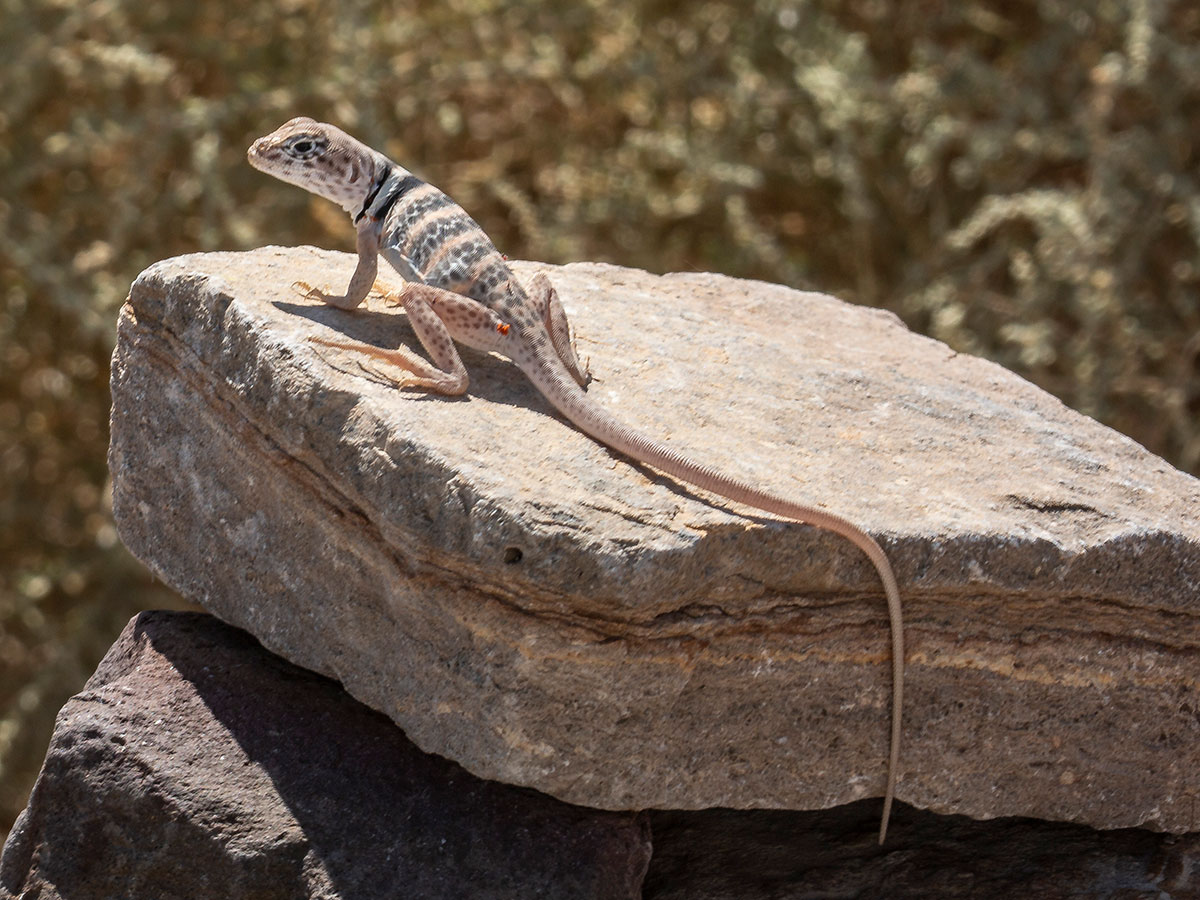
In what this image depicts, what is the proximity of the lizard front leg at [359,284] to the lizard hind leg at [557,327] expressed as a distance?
0.47 metres

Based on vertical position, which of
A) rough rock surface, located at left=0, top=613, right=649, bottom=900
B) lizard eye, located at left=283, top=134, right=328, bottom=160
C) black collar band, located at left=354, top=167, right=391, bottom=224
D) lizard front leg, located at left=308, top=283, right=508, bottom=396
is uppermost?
lizard eye, located at left=283, top=134, right=328, bottom=160

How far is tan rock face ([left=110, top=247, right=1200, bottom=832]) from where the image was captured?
3.23 metres

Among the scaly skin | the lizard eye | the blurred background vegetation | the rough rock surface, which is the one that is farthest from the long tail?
the blurred background vegetation

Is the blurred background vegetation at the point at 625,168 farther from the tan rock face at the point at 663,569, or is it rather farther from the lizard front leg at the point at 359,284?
the tan rock face at the point at 663,569

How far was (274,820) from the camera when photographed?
3.52 metres

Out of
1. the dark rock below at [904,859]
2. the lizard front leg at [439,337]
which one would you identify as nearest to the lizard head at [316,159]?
the lizard front leg at [439,337]

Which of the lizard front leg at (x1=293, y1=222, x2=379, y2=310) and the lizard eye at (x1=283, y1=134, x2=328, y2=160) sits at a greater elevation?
the lizard eye at (x1=283, y1=134, x2=328, y2=160)

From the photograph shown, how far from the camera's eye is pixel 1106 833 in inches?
160

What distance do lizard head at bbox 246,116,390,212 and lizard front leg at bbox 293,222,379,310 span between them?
0.23m

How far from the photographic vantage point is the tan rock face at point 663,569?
127 inches

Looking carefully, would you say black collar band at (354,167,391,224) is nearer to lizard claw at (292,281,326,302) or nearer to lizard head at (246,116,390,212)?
lizard head at (246,116,390,212)

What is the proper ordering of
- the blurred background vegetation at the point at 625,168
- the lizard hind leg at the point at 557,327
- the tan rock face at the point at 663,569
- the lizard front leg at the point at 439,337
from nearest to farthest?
the tan rock face at the point at 663,569, the lizard front leg at the point at 439,337, the lizard hind leg at the point at 557,327, the blurred background vegetation at the point at 625,168

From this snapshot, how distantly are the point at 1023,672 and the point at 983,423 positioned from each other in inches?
36.2

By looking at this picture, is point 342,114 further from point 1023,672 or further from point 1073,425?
point 1023,672
